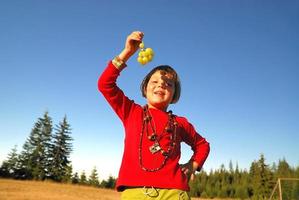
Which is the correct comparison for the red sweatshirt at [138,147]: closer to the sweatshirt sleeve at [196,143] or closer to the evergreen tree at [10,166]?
the sweatshirt sleeve at [196,143]

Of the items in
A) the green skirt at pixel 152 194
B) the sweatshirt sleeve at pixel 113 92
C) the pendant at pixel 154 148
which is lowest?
the green skirt at pixel 152 194

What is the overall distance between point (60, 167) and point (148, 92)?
45.2m

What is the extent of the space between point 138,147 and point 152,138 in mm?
159

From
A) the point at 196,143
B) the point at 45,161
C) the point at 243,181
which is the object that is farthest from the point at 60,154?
the point at 196,143

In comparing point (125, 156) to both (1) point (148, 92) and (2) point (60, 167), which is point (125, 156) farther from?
(2) point (60, 167)

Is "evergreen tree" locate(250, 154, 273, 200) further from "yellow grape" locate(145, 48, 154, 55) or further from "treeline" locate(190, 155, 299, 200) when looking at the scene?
"yellow grape" locate(145, 48, 154, 55)

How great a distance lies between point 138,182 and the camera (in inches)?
117

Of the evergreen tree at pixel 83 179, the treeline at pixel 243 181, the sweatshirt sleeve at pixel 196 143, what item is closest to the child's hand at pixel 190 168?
the sweatshirt sleeve at pixel 196 143

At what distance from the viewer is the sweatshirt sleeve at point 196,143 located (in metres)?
3.69

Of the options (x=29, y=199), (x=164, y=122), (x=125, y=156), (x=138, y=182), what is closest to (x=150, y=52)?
(x=164, y=122)

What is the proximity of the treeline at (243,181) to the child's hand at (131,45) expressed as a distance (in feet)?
84.3

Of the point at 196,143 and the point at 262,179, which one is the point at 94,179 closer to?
the point at 262,179

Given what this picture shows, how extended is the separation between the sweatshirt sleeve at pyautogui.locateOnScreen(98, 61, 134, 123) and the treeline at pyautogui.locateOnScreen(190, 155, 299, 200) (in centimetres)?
2538

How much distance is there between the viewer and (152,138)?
10.6 ft
